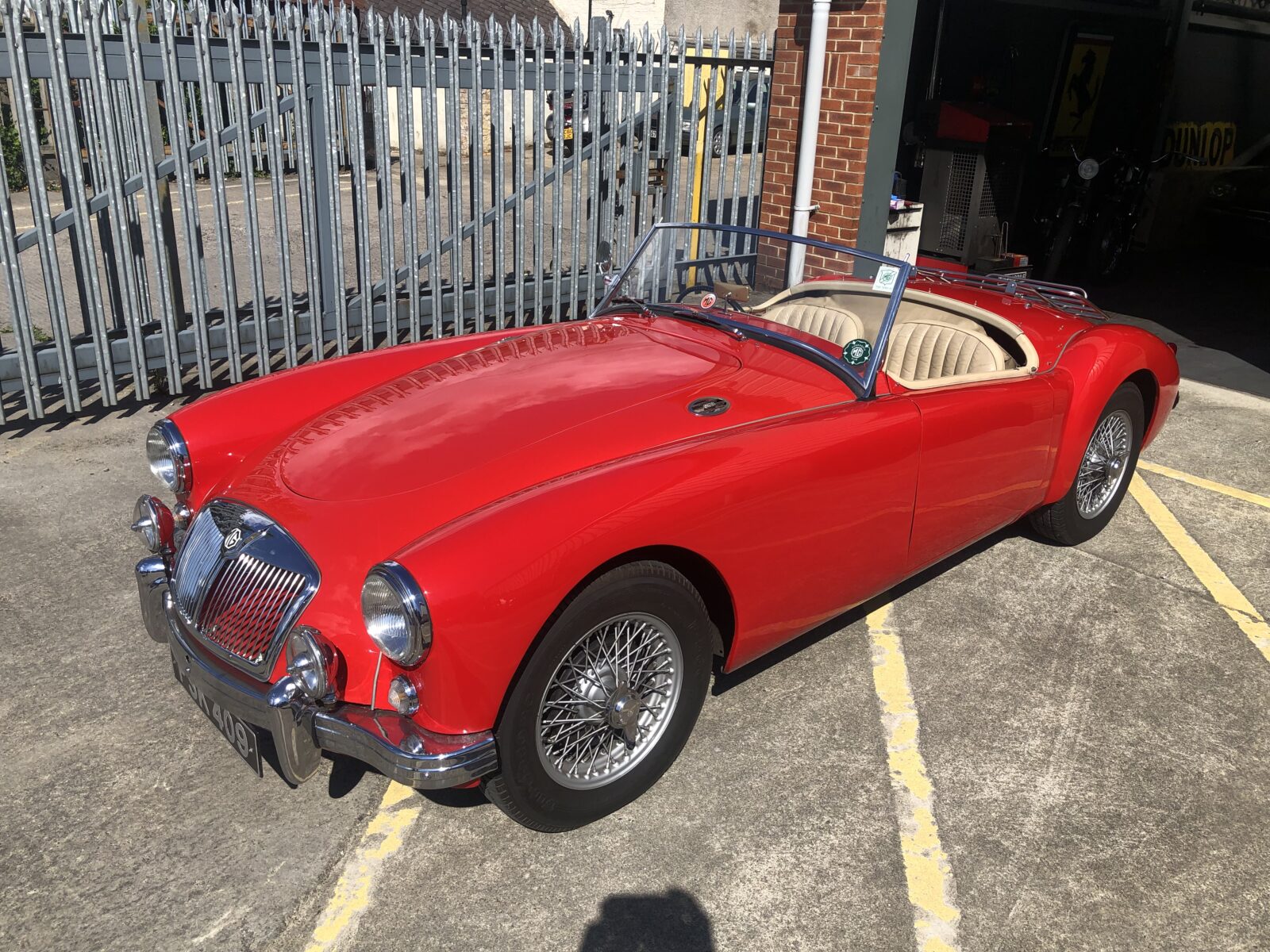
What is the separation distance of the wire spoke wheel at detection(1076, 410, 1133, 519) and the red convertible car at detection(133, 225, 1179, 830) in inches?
8.7

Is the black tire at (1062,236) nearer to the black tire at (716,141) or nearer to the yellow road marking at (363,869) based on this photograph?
the black tire at (716,141)

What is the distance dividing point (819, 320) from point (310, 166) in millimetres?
3783

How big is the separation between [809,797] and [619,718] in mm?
677

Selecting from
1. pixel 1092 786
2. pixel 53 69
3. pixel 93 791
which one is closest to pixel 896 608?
pixel 1092 786

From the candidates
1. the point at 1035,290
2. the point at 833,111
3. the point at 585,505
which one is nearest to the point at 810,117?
the point at 833,111

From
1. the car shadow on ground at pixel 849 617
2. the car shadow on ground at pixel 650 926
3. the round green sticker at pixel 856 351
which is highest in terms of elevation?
the round green sticker at pixel 856 351

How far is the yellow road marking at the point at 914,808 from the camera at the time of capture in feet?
8.87

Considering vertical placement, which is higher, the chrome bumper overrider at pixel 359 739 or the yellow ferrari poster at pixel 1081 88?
the yellow ferrari poster at pixel 1081 88

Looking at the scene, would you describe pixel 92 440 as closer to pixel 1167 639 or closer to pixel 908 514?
pixel 908 514

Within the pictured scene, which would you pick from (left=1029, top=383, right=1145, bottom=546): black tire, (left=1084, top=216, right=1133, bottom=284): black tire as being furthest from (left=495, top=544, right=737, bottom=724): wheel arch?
(left=1084, top=216, right=1133, bottom=284): black tire

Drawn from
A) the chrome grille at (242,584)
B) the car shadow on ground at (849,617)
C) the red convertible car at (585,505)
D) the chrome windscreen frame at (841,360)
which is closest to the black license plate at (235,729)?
the red convertible car at (585,505)

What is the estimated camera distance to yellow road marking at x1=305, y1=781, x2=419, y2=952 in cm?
262

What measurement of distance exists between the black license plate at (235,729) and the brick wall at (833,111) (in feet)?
19.8

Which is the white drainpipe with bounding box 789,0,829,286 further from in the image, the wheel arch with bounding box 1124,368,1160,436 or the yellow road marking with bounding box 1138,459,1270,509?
the wheel arch with bounding box 1124,368,1160,436
